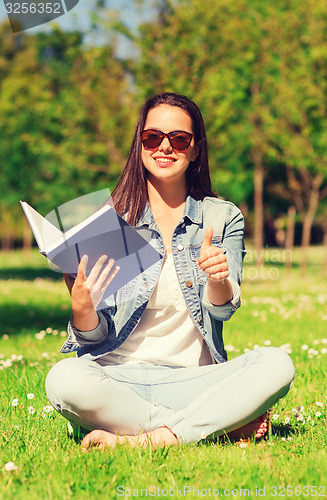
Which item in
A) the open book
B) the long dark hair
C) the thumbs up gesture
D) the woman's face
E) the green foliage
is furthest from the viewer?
the green foliage

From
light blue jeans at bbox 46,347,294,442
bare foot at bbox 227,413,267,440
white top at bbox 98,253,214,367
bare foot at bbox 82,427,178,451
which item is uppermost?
white top at bbox 98,253,214,367

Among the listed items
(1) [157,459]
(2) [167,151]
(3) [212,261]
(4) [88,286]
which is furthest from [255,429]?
(2) [167,151]

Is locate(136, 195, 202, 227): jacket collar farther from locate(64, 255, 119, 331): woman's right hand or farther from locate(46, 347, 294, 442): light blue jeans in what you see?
locate(46, 347, 294, 442): light blue jeans

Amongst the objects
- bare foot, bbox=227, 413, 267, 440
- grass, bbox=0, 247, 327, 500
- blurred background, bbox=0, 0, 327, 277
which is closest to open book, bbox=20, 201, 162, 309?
grass, bbox=0, 247, 327, 500

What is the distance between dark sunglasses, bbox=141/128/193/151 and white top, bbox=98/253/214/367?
2.36 ft

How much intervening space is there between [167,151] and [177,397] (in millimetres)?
1393

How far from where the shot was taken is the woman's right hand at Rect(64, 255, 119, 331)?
3023mm

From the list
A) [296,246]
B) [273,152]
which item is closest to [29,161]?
[273,152]

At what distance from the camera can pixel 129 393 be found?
319cm

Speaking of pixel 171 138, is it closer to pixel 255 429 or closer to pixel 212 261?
pixel 212 261

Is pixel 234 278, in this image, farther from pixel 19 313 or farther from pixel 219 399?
pixel 19 313

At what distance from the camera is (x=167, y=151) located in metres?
3.52

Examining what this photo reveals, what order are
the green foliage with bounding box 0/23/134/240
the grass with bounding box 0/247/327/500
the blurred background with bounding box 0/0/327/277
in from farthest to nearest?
the green foliage with bounding box 0/23/134/240, the blurred background with bounding box 0/0/327/277, the grass with bounding box 0/247/327/500

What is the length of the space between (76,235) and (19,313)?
24.9ft
